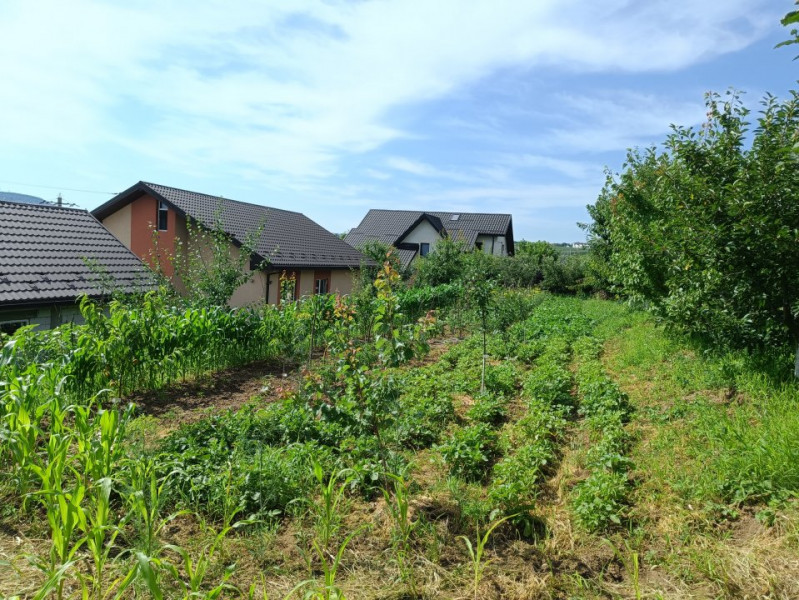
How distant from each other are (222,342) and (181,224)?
12.5 m

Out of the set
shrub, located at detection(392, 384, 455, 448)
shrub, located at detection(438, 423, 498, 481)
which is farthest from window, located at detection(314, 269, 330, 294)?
shrub, located at detection(438, 423, 498, 481)

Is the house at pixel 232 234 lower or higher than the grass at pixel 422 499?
higher

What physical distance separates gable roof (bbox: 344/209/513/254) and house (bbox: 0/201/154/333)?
1004 inches

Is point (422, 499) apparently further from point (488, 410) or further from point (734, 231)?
point (734, 231)

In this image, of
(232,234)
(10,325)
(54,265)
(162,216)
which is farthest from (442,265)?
(10,325)

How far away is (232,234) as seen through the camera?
19641mm

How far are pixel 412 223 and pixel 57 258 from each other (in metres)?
30.8

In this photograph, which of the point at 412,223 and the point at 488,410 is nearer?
the point at 488,410

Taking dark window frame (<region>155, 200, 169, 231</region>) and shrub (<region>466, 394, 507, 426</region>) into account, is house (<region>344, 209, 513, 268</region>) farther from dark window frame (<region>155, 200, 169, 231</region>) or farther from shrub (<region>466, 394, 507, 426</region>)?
shrub (<region>466, 394, 507, 426</region>)

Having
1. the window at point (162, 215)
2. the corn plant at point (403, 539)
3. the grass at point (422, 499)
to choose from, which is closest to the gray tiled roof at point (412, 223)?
the window at point (162, 215)

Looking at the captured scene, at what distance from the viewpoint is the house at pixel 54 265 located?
980 cm

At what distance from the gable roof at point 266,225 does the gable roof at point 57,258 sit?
13.6ft

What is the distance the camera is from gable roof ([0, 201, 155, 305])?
33.1 feet

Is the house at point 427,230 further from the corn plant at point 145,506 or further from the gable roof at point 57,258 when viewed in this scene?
the corn plant at point 145,506
